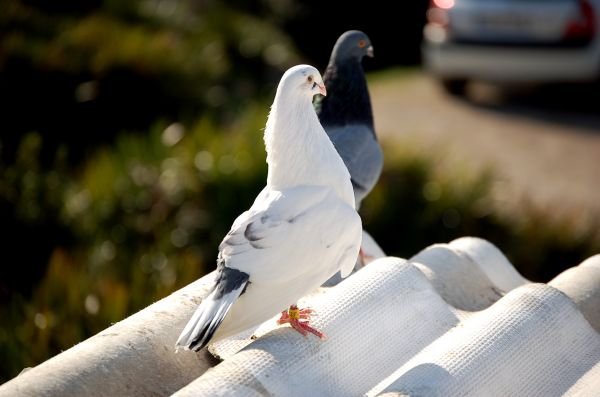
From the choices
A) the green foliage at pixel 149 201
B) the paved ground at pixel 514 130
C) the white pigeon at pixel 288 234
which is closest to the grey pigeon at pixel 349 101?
the green foliage at pixel 149 201

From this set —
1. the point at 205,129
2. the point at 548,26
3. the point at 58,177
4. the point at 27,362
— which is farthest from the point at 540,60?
the point at 27,362

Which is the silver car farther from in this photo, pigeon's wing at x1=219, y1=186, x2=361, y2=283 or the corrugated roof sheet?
pigeon's wing at x1=219, y1=186, x2=361, y2=283

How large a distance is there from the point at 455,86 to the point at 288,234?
28.8 feet

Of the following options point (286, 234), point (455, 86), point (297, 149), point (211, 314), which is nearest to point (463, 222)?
point (297, 149)

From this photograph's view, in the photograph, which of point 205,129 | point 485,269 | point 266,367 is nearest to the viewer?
point 266,367

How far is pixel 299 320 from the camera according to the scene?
2.95 m

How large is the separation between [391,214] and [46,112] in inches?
140

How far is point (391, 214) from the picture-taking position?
573 centimetres

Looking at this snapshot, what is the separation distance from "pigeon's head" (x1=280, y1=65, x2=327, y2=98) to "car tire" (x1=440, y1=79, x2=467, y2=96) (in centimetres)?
845

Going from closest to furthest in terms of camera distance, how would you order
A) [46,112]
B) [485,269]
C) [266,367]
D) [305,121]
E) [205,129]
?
[266,367] < [305,121] < [485,269] < [205,129] < [46,112]

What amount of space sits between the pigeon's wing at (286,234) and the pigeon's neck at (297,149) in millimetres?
43

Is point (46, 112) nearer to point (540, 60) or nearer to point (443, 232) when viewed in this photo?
point (443, 232)

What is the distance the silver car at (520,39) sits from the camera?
1016 cm

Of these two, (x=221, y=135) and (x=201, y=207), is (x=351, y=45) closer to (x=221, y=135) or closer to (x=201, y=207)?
(x=201, y=207)
